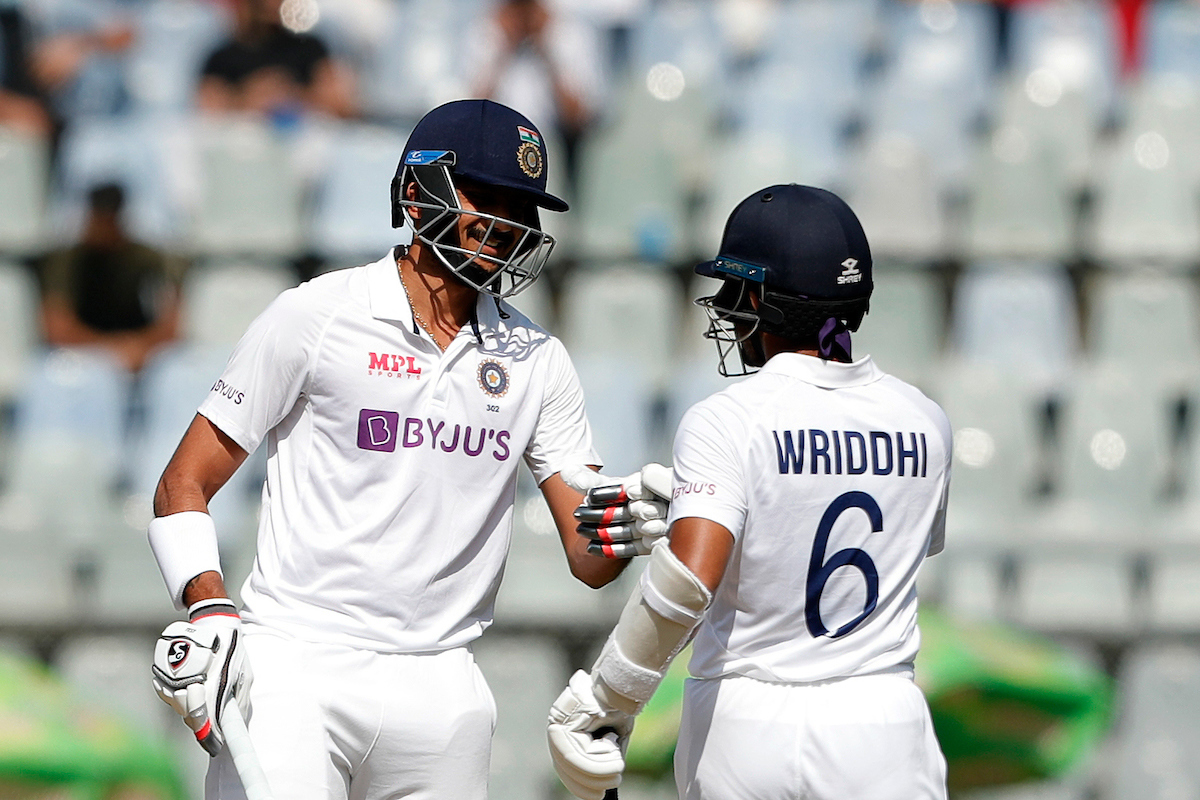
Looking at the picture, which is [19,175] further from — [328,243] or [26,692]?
[26,692]

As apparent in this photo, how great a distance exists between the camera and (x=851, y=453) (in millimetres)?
3012

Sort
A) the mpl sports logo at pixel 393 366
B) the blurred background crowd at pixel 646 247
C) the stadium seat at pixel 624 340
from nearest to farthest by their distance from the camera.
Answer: the mpl sports logo at pixel 393 366
the blurred background crowd at pixel 646 247
the stadium seat at pixel 624 340

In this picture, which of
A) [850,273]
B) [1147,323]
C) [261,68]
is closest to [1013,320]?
[1147,323]

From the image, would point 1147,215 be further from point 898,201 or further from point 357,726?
point 357,726

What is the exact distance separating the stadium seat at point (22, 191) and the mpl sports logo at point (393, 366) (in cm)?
554

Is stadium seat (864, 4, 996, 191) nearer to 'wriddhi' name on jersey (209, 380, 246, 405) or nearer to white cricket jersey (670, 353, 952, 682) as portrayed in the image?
white cricket jersey (670, 353, 952, 682)

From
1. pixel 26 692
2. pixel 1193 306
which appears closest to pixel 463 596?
pixel 26 692

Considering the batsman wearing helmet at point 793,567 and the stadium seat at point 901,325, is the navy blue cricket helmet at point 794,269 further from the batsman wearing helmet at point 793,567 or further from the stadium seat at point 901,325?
the stadium seat at point 901,325

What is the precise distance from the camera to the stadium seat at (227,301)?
7.62 meters

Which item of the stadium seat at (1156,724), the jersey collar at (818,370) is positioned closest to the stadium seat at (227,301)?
the stadium seat at (1156,724)

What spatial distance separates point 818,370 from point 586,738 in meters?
0.88

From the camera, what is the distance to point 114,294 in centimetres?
765

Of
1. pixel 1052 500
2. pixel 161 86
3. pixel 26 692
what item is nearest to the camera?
pixel 26 692

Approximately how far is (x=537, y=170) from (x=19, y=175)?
5.86 m
